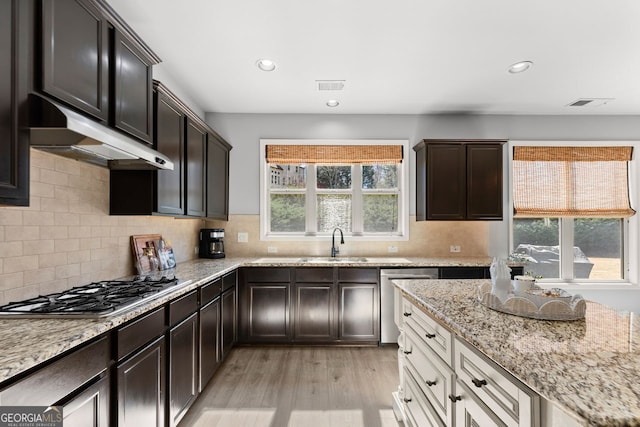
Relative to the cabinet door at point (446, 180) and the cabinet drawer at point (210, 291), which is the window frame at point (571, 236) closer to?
the cabinet door at point (446, 180)

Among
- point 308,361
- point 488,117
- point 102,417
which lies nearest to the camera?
point 102,417

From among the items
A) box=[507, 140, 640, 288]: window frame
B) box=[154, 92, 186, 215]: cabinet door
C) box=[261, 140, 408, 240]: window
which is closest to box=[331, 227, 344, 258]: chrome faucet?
box=[261, 140, 408, 240]: window

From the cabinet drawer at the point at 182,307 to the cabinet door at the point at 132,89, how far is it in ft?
3.43

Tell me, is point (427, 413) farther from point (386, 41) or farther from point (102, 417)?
point (386, 41)

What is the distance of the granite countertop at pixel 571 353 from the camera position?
2.43 feet

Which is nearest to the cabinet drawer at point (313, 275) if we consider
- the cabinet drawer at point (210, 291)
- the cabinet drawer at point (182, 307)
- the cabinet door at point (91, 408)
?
the cabinet drawer at point (210, 291)

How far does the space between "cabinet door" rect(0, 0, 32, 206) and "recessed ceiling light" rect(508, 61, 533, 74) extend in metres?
3.33

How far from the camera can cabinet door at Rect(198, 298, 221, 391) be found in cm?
245

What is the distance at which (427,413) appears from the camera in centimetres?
171

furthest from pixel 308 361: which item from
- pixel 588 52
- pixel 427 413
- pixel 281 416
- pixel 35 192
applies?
pixel 588 52

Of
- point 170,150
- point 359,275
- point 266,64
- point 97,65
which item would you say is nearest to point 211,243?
point 170,150

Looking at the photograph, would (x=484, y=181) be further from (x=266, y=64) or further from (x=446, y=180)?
(x=266, y=64)

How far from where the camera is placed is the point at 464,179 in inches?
150

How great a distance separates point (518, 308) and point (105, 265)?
2.55 meters
